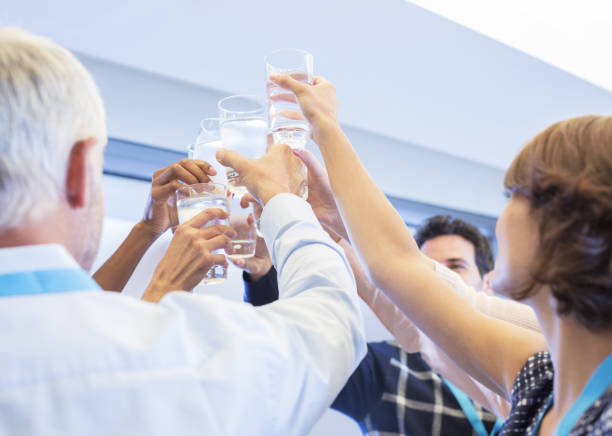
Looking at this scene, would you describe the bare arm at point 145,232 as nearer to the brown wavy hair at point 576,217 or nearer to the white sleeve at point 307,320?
the white sleeve at point 307,320

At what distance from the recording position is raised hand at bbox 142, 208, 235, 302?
1104 mm

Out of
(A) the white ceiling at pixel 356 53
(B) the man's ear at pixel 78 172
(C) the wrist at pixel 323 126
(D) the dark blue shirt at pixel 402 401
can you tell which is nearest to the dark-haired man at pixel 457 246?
(A) the white ceiling at pixel 356 53

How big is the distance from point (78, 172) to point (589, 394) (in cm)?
76

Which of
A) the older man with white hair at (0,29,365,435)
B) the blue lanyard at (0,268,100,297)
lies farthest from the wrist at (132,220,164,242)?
the blue lanyard at (0,268,100,297)

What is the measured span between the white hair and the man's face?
2.14m

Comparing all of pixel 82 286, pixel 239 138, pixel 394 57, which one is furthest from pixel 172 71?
pixel 82 286

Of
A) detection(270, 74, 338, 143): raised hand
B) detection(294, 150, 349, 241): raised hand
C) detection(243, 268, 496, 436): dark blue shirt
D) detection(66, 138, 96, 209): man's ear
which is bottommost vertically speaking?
detection(243, 268, 496, 436): dark blue shirt

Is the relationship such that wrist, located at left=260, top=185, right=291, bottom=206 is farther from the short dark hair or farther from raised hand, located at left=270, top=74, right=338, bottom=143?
the short dark hair

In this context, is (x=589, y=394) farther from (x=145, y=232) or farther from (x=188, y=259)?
(x=145, y=232)

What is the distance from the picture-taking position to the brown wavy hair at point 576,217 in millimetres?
809

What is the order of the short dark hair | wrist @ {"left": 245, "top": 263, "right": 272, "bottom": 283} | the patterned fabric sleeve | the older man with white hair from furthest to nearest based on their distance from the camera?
the short dark hair
wrist @ {"left": 245, "top": 263, "right": 272, "bottom": 283}
the patterned fabric sleeve
the older man with white hair

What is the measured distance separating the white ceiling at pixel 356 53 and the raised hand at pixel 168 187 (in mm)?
1147

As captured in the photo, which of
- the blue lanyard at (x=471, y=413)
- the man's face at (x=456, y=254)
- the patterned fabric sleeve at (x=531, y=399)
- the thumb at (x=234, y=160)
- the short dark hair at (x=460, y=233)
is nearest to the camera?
the patterned fabric sleeve at (x=531, y=399)

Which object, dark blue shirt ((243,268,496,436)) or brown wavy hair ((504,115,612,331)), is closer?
brown wavy hair ((504,115,612,331))
